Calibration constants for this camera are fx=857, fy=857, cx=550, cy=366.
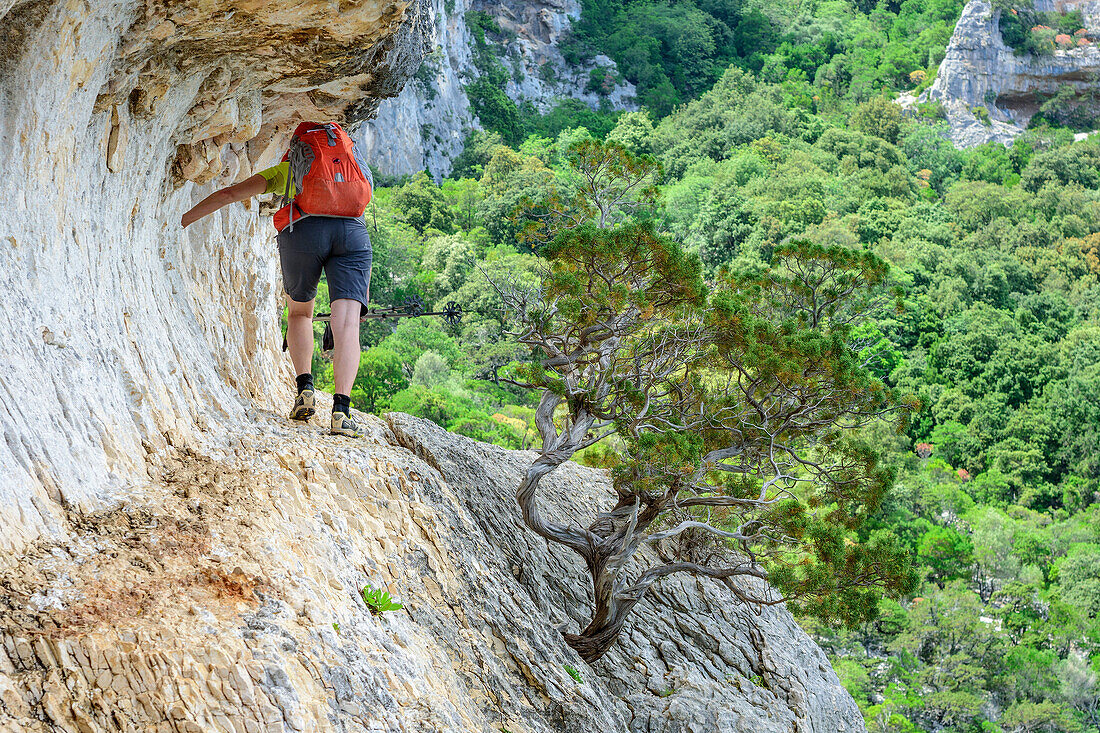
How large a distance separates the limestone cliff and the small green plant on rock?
67 millimetres

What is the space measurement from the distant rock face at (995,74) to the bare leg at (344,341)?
67.6 meters

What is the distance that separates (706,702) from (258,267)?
4.32 metres

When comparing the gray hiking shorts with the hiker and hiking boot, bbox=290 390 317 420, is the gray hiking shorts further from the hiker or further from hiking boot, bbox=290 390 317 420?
hiking boot, bbox=290 390 317 420

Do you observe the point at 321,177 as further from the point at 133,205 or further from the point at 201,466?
the point at 201,466

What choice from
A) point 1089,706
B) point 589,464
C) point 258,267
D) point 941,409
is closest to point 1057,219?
point 941,409

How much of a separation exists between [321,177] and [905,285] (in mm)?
38706

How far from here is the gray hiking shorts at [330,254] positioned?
14.4 ft

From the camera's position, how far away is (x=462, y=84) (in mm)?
57719

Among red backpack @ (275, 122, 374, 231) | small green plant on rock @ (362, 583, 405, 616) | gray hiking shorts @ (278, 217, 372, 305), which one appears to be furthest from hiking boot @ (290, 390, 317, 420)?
small green plant on rock @ (362, 583, 405, 616)

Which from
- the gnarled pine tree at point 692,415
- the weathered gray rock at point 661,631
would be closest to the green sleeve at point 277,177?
the weathered gray rock at point 661,631

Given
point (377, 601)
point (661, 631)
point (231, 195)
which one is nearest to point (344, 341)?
point (231, 195)

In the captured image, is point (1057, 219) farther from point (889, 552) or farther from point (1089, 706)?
point (889, 552)

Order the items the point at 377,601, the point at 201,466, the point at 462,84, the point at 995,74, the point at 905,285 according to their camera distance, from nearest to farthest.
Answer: the point at 377,601, the point at 201,466, the point at 905,285, the point at 462,84, the point at 995,74

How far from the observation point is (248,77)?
14.6 feet
